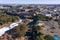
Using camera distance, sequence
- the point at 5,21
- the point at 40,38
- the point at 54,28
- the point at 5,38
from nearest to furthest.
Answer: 1. the point at 40,38
2. the point at 5,38
3. the point at 54,28
4. the point at 5,21

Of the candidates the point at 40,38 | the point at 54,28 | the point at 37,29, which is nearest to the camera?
the point at 40,38

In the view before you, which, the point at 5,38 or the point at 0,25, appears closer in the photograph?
the point at 5,38

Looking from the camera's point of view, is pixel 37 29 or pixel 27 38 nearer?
pixel 27 38

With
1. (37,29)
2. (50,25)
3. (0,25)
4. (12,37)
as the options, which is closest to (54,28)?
(50,25)

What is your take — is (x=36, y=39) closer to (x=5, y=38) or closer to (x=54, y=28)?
(x=5, y=38)

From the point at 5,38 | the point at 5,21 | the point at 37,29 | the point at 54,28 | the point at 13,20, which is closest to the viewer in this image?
the point at 5,38

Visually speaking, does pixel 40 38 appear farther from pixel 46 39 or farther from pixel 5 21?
pixel 5 21

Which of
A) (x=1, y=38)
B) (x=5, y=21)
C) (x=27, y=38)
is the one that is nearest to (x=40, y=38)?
(x=27, y=38)

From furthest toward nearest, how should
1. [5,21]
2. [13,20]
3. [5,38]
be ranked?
[13,20] < [5,21] < [5,38]
